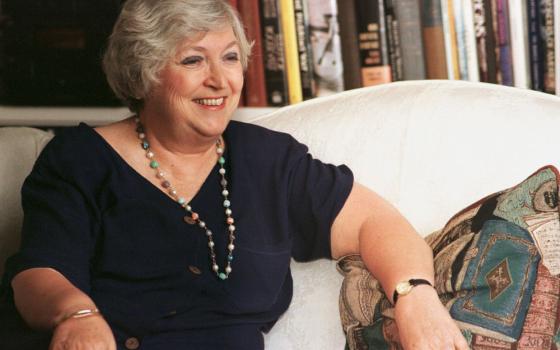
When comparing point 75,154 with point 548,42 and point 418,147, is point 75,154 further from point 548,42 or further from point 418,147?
point 548,42

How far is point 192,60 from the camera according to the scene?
1548mm

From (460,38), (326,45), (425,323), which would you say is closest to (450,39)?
(460,38)

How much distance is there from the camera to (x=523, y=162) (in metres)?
1.46

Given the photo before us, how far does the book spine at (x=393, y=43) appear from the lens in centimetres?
184

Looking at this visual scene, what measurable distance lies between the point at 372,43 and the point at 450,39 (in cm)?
15

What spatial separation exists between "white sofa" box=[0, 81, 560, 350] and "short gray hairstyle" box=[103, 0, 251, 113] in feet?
0.86

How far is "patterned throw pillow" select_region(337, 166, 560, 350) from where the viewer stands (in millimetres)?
1265

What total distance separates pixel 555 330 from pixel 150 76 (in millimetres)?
763

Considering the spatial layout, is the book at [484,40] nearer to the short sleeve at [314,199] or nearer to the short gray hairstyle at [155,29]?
the short sleeve at [314,199]

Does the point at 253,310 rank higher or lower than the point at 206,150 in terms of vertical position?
lower

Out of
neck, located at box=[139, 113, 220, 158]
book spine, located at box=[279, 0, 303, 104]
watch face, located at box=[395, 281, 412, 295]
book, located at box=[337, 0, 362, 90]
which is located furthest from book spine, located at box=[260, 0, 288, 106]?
watch face, located at box=[395, 281, 412, 295]

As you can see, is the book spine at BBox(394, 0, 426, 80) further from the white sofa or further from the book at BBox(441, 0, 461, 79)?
the white sofa

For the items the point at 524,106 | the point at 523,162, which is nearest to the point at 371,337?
the point at 523,162

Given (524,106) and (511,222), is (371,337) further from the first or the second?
(524,106)
